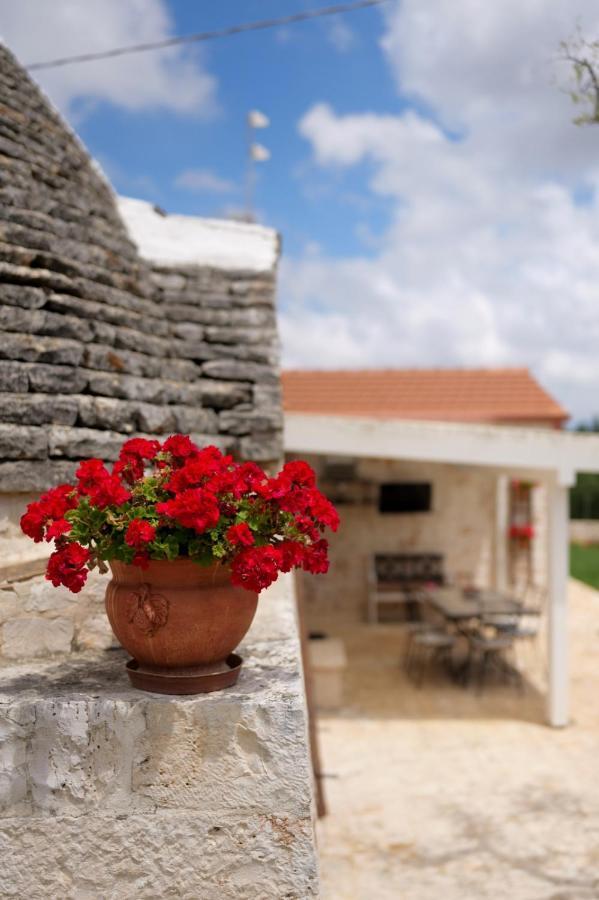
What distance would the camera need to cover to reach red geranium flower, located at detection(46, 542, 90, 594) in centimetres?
232

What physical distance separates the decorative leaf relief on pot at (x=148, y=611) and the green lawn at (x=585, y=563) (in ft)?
51.0

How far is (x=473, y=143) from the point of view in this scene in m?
7.29

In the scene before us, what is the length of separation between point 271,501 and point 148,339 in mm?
2305

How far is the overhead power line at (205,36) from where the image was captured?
638 centimetres

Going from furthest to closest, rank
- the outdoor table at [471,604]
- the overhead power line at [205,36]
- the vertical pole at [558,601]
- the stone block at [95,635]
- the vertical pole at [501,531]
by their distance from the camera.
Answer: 1. the vertical pole at [501,531]
2. the outdoor table at [471,604]
3. the vertical pole at [558,601]
4. the overhead power line at [205,36]
5. the stone block at [95,635]

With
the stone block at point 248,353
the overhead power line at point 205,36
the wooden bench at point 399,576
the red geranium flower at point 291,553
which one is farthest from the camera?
the wooden bench at point 399,576

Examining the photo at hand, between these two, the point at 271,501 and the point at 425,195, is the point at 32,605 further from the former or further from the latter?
the point at 425,195

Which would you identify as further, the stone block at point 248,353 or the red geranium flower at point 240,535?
the stone block at point 248,353

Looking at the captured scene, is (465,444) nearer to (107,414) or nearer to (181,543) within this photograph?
(107,414)

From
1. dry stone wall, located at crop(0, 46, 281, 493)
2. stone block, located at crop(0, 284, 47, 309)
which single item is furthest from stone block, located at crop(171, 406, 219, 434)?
stone block, located at crop(0, 284, 47, 309)

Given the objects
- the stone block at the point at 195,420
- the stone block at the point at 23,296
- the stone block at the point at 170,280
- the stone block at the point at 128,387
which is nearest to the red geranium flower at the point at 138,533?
the stone block at the point at 128,387

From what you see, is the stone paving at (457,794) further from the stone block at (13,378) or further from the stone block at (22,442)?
the stone block at (13,378)

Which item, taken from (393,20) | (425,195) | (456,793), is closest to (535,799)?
(456,793)

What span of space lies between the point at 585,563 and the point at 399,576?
30.9 ft
